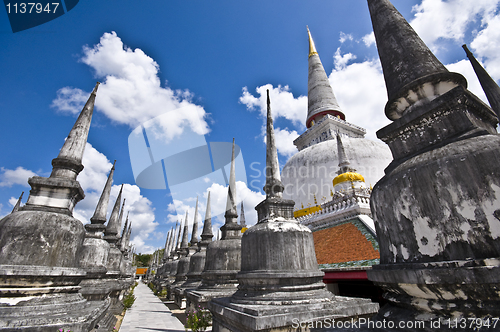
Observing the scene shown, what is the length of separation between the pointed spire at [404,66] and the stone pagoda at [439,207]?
0.01m

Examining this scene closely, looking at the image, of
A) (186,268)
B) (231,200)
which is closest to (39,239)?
(231,200)

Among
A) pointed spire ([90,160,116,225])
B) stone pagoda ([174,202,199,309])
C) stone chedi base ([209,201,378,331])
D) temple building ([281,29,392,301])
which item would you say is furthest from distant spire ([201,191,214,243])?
stone chedi base ([209,201,378,331])

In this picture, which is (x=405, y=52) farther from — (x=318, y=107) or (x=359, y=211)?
(x=318, y=107)

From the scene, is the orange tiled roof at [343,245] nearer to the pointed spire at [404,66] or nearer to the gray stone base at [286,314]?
the gray stone base at [286,314]

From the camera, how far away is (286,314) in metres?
3.50

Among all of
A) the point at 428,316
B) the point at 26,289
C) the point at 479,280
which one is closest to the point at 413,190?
the point at 479,280

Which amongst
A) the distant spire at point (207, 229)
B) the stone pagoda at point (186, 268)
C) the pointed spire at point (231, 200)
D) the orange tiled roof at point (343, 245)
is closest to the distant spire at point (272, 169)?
the pointed spire at point (231, 200)

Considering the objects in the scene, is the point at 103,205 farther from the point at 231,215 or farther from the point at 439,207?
the point at 439,207

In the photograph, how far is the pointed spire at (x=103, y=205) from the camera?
29.4 ft

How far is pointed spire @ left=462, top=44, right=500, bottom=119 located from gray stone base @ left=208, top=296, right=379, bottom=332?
11.0 ft

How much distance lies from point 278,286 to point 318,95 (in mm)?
35086

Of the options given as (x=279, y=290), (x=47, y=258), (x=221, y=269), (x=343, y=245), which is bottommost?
(x=279, y=290)

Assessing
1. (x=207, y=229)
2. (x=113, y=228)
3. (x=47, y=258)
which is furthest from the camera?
(x=207, y=229)

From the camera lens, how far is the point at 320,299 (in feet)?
13.7
